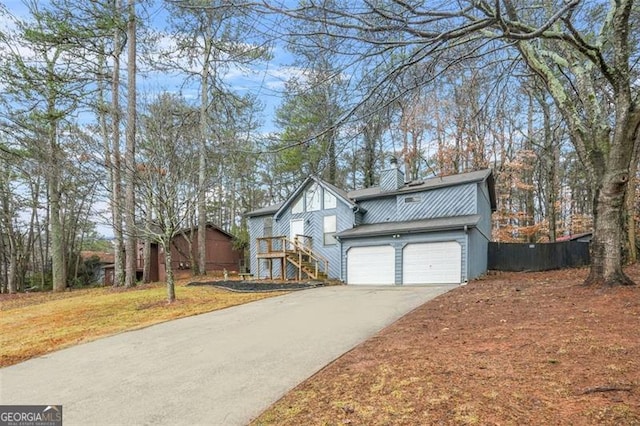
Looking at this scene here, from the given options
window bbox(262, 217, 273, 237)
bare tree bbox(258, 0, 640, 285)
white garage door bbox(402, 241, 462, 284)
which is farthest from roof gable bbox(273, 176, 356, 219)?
bare tree bbox(258, 0, 640, 285)

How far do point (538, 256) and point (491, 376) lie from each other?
1592cm

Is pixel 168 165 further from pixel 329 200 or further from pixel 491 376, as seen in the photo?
pixel 491 376

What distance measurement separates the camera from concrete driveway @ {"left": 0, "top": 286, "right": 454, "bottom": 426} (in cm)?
355

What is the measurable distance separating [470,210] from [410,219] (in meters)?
2.53

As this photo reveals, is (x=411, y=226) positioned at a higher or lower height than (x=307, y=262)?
higher

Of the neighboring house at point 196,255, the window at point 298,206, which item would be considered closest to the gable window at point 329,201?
the window at point 298,206

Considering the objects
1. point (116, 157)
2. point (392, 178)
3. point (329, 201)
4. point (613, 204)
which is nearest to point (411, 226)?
point (392, 178)

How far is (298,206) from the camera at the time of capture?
1928 cm

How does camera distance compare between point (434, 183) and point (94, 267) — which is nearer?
point (434, 183)

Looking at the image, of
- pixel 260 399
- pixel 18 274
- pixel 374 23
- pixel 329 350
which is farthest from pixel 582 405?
pixel 18 274

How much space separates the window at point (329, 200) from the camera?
717 inches

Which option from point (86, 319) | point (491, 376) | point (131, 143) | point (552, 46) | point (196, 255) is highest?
point (552, 46)

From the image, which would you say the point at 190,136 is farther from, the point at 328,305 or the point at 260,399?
the point at 260,399

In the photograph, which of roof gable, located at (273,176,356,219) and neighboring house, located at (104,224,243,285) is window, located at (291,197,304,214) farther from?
neighboring house, located at (104,224,243,285)
